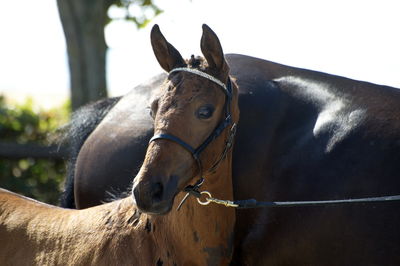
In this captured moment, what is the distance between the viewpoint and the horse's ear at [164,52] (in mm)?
3719

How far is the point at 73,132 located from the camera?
18.3ft

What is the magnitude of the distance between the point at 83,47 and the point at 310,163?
5254 mm

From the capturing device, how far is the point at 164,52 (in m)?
3.78

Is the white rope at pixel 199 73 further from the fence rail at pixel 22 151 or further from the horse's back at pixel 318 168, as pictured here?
the fence rail at pixel 22 151

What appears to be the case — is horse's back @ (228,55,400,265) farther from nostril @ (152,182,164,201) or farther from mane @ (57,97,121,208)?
mane @ (57,97,121,208)

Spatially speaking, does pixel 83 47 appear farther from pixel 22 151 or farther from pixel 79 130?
pixel 79 130

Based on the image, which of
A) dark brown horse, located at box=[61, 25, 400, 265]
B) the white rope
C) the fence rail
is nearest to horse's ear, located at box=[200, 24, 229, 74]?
the white rope

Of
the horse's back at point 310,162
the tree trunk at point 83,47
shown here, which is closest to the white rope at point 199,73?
the horse's back at point 310,162

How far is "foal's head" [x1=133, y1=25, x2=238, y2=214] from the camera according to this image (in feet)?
10.8

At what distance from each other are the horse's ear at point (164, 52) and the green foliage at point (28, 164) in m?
4.95

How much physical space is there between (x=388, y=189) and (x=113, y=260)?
1.61 m

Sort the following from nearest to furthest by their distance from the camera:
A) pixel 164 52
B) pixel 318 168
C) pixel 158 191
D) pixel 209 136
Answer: pixel 158 191, pixel 209 136, pixel 164 52, pixel 318 168

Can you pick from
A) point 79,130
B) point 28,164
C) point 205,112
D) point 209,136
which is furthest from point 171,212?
point 28,164

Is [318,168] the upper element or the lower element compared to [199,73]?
lower
